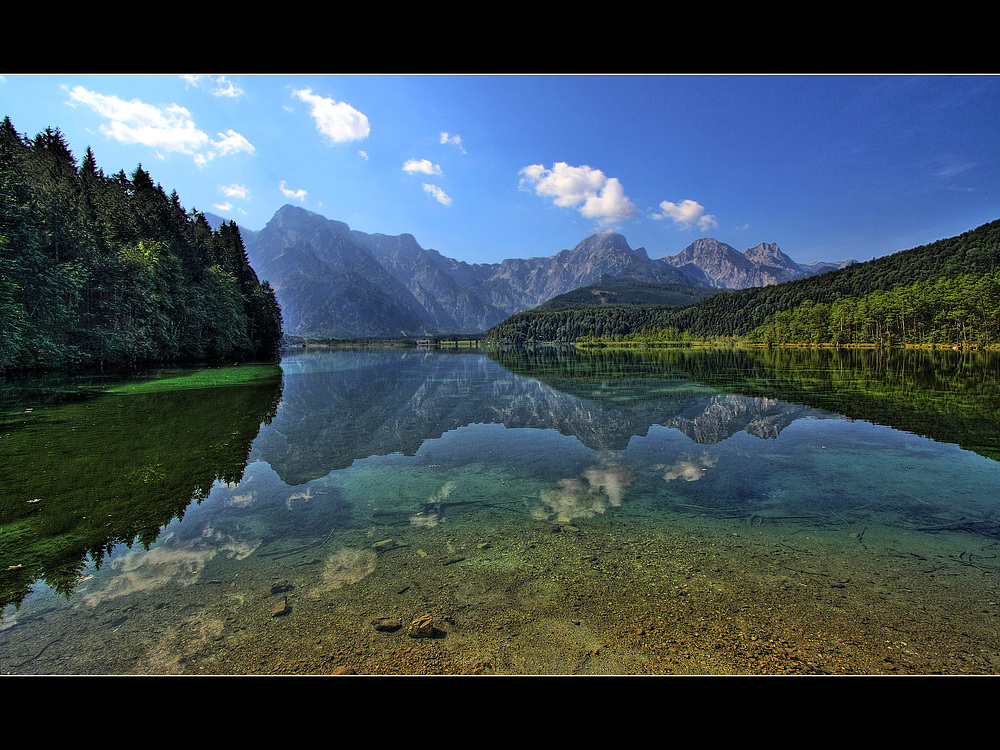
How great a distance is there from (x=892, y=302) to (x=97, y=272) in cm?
15788

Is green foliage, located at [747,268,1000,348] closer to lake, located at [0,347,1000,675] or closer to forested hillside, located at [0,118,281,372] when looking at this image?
lake, located at [0,347,1000,675]

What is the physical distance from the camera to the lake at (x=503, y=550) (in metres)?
5.39

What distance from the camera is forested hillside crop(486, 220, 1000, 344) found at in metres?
88.7

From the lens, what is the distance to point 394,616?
613 cm

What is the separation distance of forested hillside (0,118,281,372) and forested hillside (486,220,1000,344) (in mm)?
143560

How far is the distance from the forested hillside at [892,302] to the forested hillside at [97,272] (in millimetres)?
143560

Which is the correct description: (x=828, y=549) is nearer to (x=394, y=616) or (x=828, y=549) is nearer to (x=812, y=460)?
(x=812, y=460)

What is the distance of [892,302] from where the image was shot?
10538 cm

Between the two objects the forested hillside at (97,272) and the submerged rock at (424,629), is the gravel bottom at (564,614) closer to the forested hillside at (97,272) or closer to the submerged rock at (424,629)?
the submerged rock at (424,629)

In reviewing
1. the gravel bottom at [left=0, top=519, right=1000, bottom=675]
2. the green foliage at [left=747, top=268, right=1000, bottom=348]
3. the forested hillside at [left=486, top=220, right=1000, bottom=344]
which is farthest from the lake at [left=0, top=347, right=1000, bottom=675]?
the forested hillside at [left=486, top=220, right=1000, bottom=344]

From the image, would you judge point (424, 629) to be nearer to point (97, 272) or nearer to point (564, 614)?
point (564, 614)
